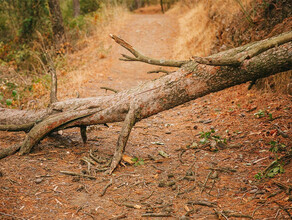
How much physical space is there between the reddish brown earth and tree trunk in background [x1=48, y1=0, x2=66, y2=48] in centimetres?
691

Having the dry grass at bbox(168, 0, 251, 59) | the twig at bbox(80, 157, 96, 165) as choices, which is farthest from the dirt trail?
the twig at bbox(80, 157, 96, 165)

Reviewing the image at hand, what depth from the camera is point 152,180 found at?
10.8 ft

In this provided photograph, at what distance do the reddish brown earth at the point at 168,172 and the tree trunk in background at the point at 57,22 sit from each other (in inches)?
272

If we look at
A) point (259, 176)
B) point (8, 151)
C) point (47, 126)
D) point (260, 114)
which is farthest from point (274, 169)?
point (8, 151)

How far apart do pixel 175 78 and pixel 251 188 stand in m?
1.57

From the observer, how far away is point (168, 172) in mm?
3498

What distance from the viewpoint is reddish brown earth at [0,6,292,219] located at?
2.66 metres

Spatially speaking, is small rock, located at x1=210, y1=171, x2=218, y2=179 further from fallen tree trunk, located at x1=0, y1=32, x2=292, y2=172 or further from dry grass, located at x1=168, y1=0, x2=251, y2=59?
dry grass, located at x1=168, y1=0, x2=251, y2=59

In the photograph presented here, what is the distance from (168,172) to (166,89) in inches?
42.0

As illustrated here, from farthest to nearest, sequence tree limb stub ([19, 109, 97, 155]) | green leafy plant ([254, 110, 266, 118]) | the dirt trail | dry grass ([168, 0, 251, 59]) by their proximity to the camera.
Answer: the dirt trail, dry grass ([168, 0, 251, 59]), green leafy plant ([254, 110, 266, 118]), tree limb stub ([19, 109, 97, 155])

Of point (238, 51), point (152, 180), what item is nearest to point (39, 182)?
point (152, 180)

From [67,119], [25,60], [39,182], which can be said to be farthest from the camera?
[25,60]

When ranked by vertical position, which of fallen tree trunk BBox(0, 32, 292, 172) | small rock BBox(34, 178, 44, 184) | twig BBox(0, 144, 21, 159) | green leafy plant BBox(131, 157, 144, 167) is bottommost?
green leafy plant BBox(131, 157, 144, 167)

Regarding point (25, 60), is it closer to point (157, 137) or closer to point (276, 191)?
point (157, 137)
